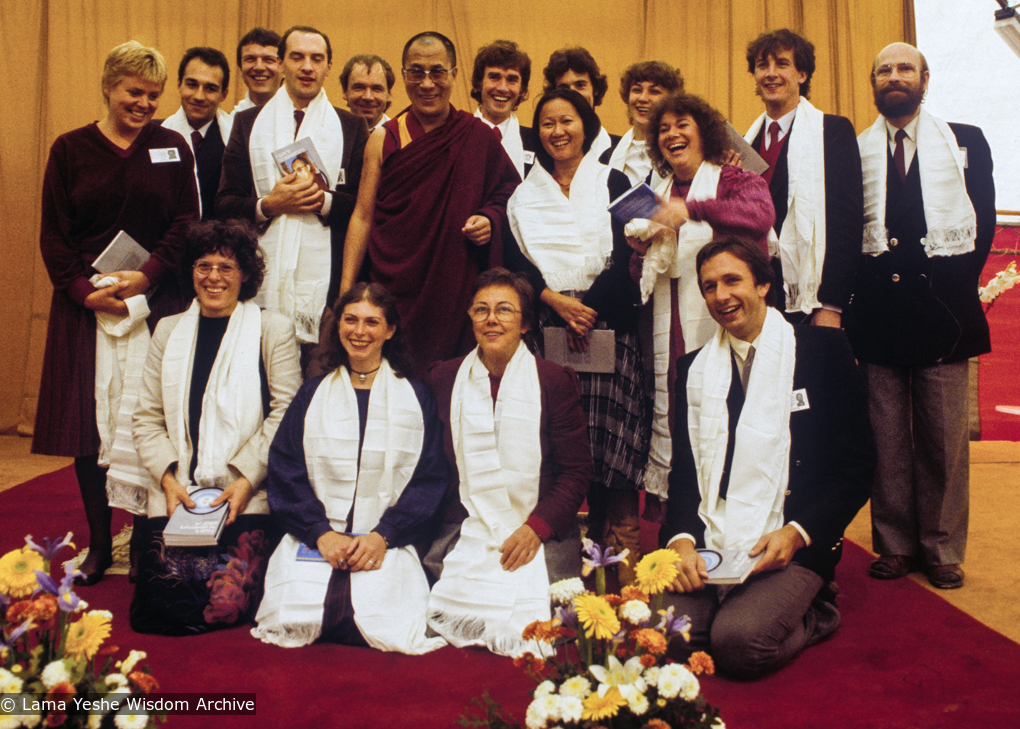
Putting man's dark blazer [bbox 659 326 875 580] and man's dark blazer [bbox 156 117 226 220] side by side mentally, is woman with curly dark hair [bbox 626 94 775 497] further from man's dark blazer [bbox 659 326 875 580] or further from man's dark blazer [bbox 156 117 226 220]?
man's dark blazer [bbox 156 117 226 220]

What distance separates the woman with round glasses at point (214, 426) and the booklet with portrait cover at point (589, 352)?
2.83 ft

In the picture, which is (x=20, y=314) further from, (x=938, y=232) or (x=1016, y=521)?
(x=1016, y=521)

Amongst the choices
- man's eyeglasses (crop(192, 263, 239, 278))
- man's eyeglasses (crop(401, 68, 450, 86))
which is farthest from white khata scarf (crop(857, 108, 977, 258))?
man's eyeglasses (crop(192, 263, 239, 278))

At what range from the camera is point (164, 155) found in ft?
9.32

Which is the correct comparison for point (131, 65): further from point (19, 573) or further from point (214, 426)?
point (19, 573)

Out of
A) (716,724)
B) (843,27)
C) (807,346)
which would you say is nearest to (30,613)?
(716,724)

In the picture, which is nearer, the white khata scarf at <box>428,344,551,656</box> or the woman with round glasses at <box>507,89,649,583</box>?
the white khata scarf at <box>428,344,551,656</box>

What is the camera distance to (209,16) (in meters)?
5.32

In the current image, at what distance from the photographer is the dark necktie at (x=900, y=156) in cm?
285

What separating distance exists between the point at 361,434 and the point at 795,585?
4.33 ft

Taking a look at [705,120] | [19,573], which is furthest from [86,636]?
[705,120]

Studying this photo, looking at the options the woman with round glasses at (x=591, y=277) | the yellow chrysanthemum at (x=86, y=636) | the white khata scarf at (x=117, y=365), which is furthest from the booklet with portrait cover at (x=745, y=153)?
the yellow chrysanthemum at (x=86, y=636)

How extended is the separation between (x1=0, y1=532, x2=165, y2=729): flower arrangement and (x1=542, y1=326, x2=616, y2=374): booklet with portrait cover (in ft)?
5.25

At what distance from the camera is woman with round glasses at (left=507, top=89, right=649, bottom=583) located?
261 centimetres
